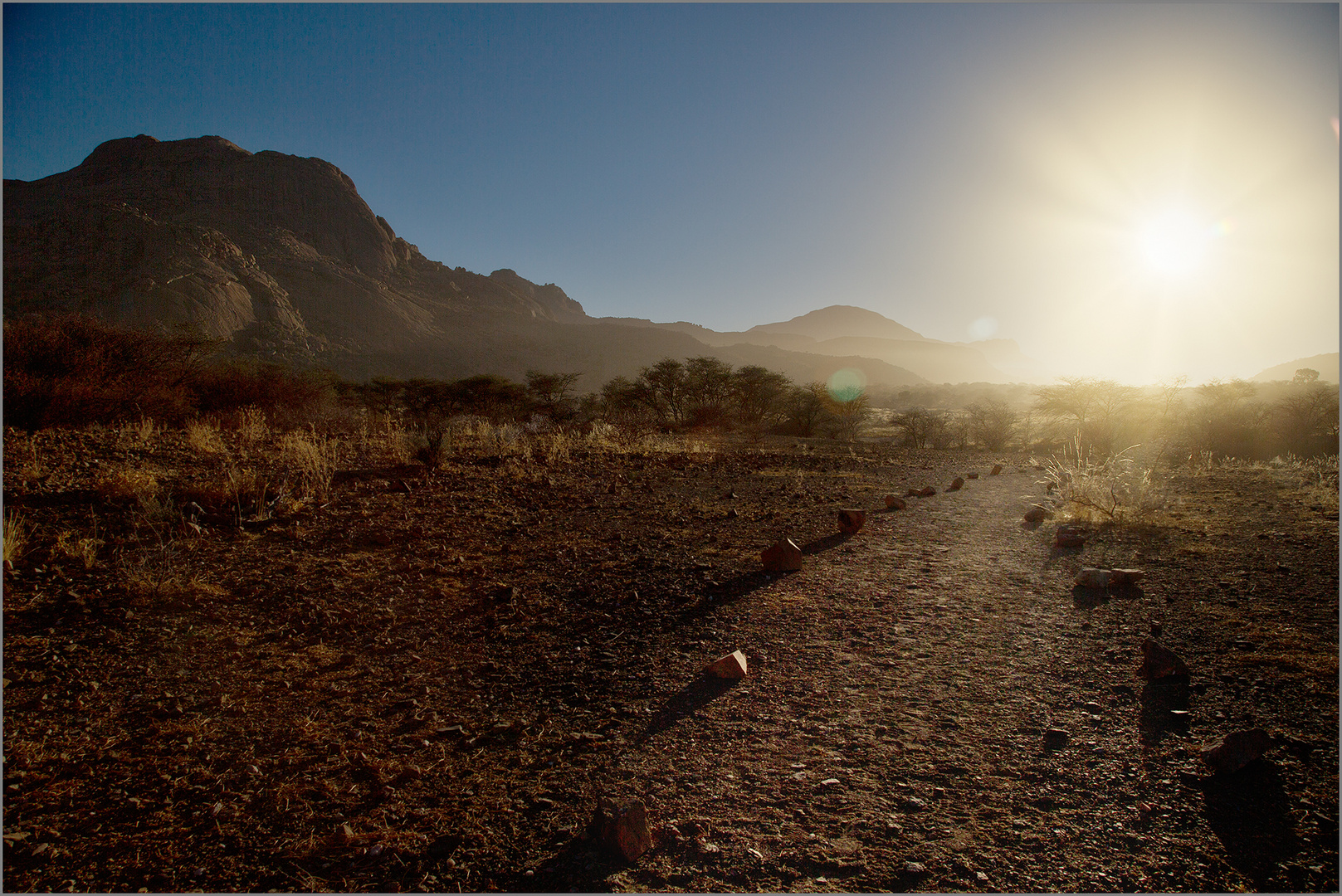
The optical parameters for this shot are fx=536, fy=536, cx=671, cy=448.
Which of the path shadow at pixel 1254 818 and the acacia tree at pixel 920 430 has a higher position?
the acacia tree at pixel 920 430

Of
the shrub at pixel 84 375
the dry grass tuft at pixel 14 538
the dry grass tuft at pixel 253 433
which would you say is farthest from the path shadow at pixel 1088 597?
the shrub at pixel 84 375

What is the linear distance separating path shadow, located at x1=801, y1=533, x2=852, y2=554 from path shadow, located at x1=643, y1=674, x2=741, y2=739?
2282mm

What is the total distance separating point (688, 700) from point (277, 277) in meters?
86.6

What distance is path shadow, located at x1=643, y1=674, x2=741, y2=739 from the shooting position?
2.17 m

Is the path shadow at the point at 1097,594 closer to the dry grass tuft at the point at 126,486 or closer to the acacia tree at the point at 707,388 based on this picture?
the dry grass tuft at the point at 126,486

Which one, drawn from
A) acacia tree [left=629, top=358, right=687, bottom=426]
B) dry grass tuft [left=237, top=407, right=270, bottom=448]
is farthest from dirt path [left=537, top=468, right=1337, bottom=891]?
acacia tree [left=629, top=358, right=687, bottom=426]

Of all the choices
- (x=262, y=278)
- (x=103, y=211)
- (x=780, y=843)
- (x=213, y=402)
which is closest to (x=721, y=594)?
(x=780, y=843)

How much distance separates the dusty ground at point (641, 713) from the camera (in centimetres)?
152

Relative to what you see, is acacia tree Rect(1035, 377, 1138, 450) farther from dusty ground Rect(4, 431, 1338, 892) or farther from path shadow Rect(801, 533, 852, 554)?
path shadow Rect(801, 533, 852, 554)

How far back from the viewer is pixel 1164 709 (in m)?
2.16

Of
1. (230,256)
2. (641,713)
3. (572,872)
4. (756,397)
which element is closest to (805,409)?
(756,397)

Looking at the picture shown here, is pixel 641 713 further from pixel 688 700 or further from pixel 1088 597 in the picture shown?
pixel 1088 597

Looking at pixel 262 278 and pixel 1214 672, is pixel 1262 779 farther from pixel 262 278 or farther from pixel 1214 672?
pixel 262 278

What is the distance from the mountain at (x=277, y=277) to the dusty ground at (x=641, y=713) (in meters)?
53.8
